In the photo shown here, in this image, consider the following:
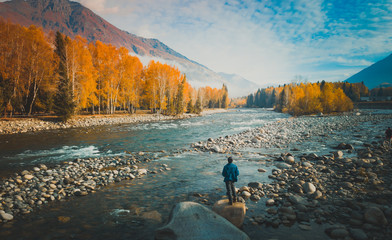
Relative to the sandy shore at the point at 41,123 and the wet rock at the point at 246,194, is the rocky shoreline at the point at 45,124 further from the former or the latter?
the wet rock at the point at 246,194

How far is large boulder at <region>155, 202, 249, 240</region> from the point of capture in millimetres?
4777

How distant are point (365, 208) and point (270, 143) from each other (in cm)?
1158

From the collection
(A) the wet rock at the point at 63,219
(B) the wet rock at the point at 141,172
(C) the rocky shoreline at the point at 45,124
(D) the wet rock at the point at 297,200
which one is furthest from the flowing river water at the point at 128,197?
(C) the rocky shoreline at the point at 45,124

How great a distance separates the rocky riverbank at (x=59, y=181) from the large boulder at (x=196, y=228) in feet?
17.2

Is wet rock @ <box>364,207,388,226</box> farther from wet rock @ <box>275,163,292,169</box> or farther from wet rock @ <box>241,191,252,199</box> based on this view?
wet rock @ <box>275,163,292,169</box>

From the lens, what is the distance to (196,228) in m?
4.89

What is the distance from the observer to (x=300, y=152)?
47.5ft

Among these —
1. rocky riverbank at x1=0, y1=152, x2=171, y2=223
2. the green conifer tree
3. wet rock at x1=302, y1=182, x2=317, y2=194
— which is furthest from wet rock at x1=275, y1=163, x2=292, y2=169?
the green conifer tree

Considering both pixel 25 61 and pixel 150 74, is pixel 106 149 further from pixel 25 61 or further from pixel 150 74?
pixel 150 74

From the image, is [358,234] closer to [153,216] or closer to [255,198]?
[255,198]

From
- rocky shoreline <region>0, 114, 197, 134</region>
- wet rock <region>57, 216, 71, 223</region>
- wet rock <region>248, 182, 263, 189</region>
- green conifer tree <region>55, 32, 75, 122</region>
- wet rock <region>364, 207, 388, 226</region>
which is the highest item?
green conifer tree <region>55, 32, 75, 122</region>

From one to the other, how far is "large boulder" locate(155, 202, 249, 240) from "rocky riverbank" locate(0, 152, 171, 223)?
17.2 feet

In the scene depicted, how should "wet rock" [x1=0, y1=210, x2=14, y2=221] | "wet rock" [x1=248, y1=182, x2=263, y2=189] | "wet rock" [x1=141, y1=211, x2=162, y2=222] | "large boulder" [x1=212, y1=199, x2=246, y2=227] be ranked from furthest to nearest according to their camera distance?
"wet rock" [x1=248, y1=182, x2=263, y2=189]
"wet rock" [x1=141, y1=211, x2=162, y2=222]
"wet rock" [x1=0, y1=210, x2=14, y2=221]
"large boulder" [x1=212, y1=199, x2=246, y2=227]

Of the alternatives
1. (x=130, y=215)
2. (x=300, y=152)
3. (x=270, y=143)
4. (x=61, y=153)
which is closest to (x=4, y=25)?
(x=61, y=153)
